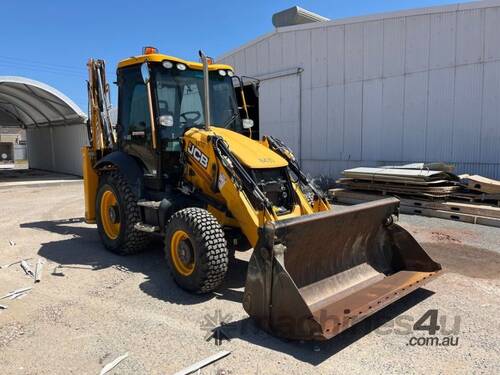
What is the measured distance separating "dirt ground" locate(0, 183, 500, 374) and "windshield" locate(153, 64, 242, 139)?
1903 mm

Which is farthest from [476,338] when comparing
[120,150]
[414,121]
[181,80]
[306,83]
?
[306,83]

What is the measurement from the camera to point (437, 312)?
13.3ft

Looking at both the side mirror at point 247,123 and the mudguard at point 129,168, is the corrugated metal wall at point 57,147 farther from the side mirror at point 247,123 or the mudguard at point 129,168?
the side mirror at point 247,123

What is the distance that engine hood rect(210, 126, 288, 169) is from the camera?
4812 mm

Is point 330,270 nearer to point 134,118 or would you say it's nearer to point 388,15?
point 134,118

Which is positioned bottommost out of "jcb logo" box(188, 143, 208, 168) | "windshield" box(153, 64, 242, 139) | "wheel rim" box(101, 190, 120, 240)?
"wheel rim" box(101, 190, 120, 240)

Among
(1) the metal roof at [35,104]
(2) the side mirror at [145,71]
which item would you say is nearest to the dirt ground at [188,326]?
(2) the side mirror at [145,71]

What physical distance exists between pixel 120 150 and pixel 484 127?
7.70 metres

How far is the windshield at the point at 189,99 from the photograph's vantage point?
5.41 metres

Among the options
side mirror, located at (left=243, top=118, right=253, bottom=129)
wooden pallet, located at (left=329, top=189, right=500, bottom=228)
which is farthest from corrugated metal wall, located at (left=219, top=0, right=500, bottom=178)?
side mirror, located at (left=243, top=118, right=253, bottom=129)

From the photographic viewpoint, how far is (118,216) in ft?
20.0

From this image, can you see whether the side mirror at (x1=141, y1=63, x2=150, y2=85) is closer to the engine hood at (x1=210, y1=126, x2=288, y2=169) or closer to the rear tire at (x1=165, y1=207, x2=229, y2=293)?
the engine hood at (x1=210, y1=126, x2=288, y2=169)

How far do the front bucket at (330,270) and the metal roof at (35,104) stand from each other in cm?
1668

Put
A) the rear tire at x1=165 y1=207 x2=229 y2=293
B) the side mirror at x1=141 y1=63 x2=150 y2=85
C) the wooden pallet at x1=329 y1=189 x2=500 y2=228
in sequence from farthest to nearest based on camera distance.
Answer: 1. the wooden pallet at x1=329 y1=189 x2=500 y2=228
2. the side mirror at x1=141 y1=63 x2=150 y2=85
3. the rear tire at x1=165 y1=207 x2=229 y2=293
